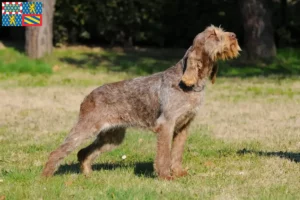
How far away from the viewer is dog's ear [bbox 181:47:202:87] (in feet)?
25.3

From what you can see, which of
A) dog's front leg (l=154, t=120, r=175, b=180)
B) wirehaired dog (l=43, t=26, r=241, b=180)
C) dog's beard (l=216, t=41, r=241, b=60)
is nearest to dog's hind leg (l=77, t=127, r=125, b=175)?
wirehaired dog (l=43, t=26, r=241, b=180)

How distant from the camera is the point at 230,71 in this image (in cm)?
1986

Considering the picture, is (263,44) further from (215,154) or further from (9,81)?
(215,154)

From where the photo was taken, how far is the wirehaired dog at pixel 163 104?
305 inches

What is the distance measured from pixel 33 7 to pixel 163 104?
511 inches

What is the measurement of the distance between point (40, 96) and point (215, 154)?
698 centimetres

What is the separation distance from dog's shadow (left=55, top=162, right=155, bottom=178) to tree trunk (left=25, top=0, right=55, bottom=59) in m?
12.5

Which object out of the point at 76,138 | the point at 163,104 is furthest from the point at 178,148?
the point at 76,138

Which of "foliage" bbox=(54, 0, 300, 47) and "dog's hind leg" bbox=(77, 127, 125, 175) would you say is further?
"foliage" bbox=(54, 0, 300, 47)

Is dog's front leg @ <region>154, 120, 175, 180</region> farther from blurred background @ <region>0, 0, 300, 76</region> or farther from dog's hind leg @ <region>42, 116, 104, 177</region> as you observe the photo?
blurred background @ <region>0, 0, 300, 76</region>

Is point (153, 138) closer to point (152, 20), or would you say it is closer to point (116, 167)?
point (116, 167)

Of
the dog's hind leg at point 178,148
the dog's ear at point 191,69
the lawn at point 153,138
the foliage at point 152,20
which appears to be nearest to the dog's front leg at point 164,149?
the lawn at point 153,138

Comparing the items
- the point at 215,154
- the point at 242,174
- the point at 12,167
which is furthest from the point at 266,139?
the point at 12,167

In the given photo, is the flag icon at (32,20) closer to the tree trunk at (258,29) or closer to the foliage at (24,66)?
the foliage at (24,66)
